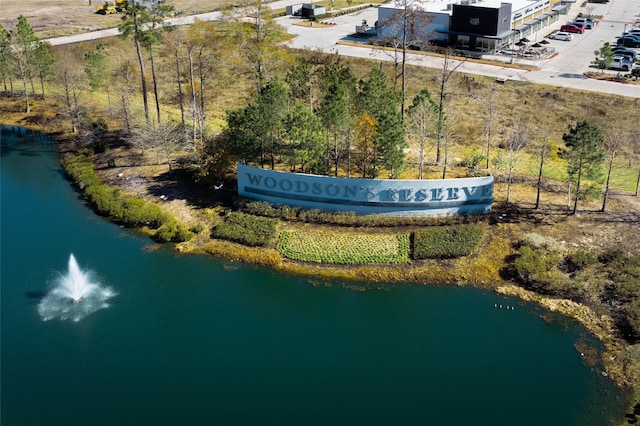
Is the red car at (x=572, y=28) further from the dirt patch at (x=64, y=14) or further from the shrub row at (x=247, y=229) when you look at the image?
the shrub row at (x=247, y=229)

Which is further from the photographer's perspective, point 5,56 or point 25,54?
point 5,56

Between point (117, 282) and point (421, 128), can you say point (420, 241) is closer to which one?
point (421, 128)

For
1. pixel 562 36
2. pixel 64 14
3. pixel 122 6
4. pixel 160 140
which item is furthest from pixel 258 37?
pixel 64 14

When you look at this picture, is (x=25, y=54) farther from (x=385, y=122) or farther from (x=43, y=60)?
(x=385, y=122)

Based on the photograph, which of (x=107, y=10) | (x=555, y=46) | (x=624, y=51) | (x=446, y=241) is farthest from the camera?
(x=107, y=10)

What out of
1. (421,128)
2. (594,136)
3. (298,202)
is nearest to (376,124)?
(421,128)
